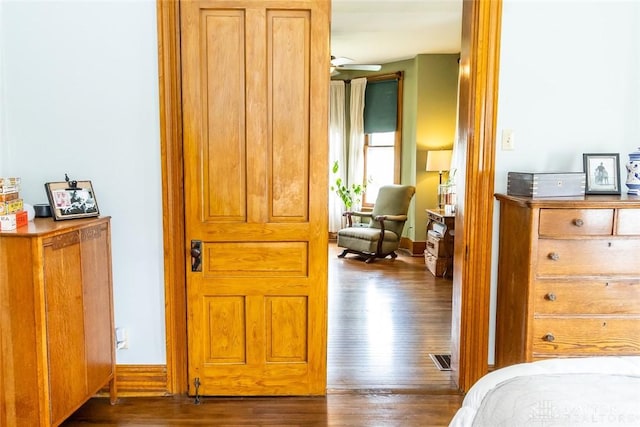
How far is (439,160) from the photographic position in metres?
6.55

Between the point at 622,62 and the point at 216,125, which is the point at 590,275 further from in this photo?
the point at 216,125

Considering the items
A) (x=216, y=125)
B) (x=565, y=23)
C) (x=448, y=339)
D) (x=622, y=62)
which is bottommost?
(x=448, y=339)

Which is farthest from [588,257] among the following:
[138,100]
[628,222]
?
[138,100]

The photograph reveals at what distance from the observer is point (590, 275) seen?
91.1 inches

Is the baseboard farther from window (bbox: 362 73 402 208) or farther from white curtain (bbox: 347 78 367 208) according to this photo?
white curtain (bbox: 347 78 367 208)

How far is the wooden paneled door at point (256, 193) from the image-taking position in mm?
2566

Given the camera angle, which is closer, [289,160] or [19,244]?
[19,244]

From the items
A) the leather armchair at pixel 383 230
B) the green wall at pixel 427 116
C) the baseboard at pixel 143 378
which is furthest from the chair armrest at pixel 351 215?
the baseboard at pixel 143 378

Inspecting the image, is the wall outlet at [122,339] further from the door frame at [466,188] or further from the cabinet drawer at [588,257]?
the cabinet drawer at [588,257]

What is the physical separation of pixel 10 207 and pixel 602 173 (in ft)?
9.27

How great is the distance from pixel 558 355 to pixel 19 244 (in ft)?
7.97

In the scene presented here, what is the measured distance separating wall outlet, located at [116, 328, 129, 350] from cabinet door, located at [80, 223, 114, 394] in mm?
91

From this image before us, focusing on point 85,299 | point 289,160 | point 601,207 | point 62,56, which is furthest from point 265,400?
point 62,56

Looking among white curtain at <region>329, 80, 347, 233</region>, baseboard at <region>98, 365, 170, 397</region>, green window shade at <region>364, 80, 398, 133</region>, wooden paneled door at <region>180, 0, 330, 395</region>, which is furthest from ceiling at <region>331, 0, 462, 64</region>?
baseboard at <region>98, 365, 170, 397</region>
